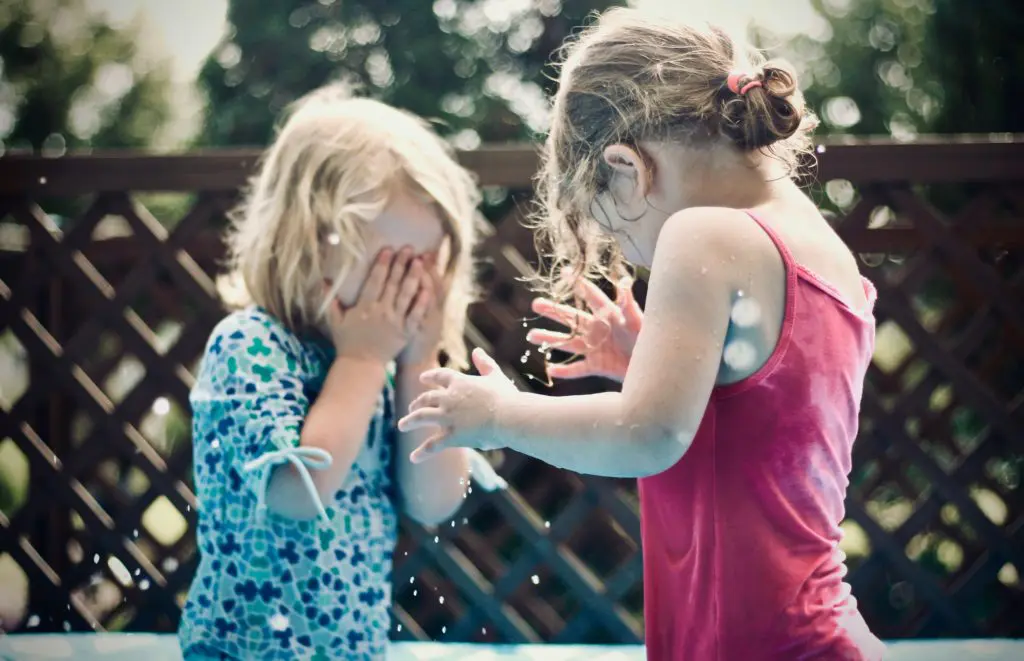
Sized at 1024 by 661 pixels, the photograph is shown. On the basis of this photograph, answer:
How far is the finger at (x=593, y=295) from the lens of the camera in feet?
3.55

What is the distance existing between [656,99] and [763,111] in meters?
0.10

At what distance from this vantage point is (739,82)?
2.67 feet

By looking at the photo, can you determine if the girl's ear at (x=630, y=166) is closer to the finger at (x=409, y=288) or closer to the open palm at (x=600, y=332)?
the open palm at (x=600, y=332)

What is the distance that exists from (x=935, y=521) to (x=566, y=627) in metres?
Result: 1.00

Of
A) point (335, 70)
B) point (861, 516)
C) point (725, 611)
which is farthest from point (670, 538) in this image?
point (335, 70)

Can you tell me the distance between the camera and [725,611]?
2.50ft

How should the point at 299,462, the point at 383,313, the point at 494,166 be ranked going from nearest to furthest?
the point at 299,462, the point at 383,313, the point at 494,166

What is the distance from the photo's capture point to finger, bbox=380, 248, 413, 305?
3.84 ft

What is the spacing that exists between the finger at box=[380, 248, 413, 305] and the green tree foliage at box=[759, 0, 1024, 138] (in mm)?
3622

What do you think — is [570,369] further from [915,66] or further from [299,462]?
[915,66]

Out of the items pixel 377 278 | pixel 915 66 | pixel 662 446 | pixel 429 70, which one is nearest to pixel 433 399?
pixel 662 446

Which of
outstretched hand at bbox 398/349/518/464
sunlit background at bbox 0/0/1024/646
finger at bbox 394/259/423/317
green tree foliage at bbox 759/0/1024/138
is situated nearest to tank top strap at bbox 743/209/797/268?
outstretched hand at bbox 398/349/518/464

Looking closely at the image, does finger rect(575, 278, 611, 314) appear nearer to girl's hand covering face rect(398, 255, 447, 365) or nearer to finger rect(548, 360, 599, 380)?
finger rect(548, 360, 599, 380)

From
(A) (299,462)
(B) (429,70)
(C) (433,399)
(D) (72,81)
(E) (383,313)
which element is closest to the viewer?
(C) (433,399)
